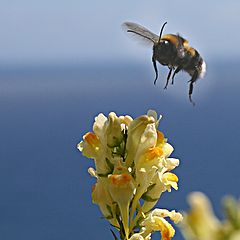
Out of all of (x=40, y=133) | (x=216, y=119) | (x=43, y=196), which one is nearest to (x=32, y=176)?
(x=43, y=196)

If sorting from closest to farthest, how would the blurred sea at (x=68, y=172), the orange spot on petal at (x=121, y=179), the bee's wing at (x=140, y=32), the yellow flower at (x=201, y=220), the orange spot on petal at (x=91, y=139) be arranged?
the yellow flower at (x=201, y=220)
the orange spot on petal at (x=121, y=179)
the orange spot on petal at (x=91, y=139)
the bee's wing at (x=140, y=32)
the blurred sea at (x=68, y=172)

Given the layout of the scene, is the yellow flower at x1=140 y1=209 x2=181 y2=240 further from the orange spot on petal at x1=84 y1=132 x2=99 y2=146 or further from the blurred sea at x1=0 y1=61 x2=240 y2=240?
the blurred sea at x1=0 y1=61 x2=240 y2=240

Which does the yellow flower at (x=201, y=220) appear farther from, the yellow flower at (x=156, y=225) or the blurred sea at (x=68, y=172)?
the blurred sea at (x=68, y=172)

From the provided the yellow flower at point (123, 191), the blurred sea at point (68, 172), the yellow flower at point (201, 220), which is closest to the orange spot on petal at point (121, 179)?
the yellow flower at point (123, 191)

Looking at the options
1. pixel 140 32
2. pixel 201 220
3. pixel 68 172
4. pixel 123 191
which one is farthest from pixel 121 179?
pixel 68 172

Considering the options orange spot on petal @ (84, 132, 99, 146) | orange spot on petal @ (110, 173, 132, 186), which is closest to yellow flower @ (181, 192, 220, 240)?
orange spot on petal @ (110, 173, 132, 186)

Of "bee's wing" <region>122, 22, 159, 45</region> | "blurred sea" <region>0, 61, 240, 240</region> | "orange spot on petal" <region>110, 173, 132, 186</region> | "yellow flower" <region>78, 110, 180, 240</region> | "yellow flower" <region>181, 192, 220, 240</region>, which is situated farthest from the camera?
"blurred sea" <region>0, 61, 240, 240</region>

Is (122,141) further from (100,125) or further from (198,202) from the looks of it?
(198,202)
